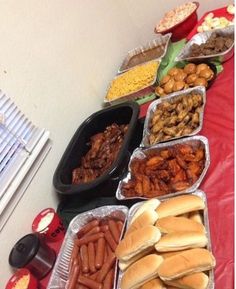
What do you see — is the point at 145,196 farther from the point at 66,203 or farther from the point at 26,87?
the point at 26,87

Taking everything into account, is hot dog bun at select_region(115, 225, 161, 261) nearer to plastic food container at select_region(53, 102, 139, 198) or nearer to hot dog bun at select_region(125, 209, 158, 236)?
hot dog bun at select_region(125, 209, 158, 236)

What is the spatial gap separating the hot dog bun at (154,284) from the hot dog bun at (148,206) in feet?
0.58

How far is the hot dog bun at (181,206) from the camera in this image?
820 millimetres

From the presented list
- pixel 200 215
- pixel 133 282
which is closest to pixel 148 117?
pixel 200 215

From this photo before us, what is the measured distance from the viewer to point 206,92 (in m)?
1.26

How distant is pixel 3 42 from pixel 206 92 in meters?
0.74

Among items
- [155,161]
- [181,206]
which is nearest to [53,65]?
[155,161]

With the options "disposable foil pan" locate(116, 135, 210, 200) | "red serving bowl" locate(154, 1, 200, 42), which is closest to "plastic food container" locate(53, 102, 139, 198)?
"disposable foil pan" locate(116, 135, 210, 200)

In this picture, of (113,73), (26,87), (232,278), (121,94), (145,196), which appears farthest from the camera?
(113,73)

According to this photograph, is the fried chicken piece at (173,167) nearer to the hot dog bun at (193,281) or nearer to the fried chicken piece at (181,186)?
the fried chicken piece at (181,186)

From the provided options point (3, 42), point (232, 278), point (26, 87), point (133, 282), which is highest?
point (3, 42)

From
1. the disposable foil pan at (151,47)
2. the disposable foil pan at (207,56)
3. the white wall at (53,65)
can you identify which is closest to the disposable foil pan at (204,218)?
the white wall at (53,65)

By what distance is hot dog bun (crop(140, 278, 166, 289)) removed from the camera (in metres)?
0.73

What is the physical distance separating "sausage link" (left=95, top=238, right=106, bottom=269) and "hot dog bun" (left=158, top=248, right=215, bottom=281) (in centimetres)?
22
